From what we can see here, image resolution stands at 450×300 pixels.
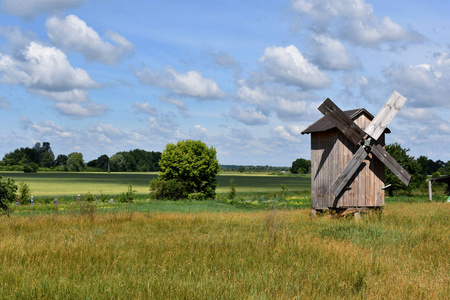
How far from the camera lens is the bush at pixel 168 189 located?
38.8 m

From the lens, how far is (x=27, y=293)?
16.1 ft

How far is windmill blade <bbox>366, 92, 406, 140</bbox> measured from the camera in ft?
51.3

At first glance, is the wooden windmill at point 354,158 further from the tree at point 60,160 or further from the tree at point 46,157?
the tree at point 60,160

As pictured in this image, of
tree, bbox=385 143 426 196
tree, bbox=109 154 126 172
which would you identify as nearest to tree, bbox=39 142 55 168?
tree, bbox=109 154 126 172

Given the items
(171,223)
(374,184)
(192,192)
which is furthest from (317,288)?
(192,192)

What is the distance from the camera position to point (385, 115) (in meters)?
15.8

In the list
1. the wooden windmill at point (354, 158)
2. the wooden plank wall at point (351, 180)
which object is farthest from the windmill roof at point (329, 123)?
the wooden plank wall at point (351, 180)

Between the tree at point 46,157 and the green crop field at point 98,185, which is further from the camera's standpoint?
the tree at point 46,157

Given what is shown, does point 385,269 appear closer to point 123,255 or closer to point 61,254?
point 123,255

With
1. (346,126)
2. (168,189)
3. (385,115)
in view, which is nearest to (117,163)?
(168,189)

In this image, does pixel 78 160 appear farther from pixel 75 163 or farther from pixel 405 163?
pixel 405 163

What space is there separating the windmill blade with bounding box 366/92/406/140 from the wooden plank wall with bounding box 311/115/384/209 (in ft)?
1.88

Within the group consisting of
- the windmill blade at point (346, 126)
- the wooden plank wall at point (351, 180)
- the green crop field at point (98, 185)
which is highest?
the windmill blade at point (346, 126)

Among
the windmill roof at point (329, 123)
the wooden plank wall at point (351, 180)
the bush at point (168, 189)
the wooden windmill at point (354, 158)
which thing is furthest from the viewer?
the bush at point (168, 189)
